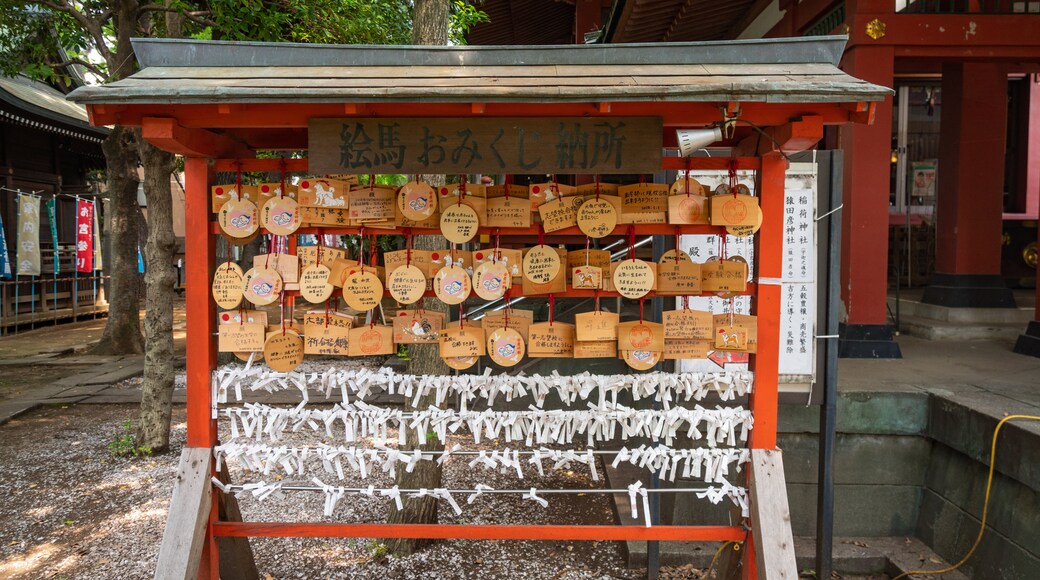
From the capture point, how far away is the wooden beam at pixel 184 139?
9.23 ft

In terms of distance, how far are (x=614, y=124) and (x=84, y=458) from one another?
6798 mm

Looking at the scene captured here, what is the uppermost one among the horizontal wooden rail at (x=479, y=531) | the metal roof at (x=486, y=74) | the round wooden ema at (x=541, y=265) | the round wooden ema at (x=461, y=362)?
the metal roof at (x=486, y=74)

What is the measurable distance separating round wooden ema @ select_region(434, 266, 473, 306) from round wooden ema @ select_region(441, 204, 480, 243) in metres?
0.16

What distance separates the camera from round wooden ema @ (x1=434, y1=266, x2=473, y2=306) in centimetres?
320

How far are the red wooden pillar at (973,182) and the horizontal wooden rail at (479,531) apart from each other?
7.19 m

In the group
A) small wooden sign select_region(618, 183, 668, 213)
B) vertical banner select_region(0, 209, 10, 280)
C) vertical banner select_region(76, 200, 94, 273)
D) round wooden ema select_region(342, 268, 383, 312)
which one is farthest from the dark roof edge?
vertical banner select_region(76, 200, 94, 273)

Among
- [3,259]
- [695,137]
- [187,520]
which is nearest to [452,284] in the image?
[695,137]

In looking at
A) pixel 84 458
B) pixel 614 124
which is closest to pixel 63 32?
pixel 84 458

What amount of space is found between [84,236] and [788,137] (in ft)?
60.8

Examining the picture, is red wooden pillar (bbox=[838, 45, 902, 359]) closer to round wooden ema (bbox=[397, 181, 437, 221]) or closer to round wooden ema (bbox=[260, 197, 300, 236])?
round wooden ema (bbox=[397, 181, 437, 221])

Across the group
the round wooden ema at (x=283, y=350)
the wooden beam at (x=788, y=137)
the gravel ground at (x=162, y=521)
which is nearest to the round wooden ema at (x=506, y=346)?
the round wooden ema at (x=283, y=350)

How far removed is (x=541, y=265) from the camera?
3.20 meters

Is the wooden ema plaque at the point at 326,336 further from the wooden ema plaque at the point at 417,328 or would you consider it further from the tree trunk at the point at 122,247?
the tree trunk at the point at 122,247

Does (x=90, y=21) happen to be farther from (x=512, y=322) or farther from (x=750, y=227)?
(x=750, y=227)
